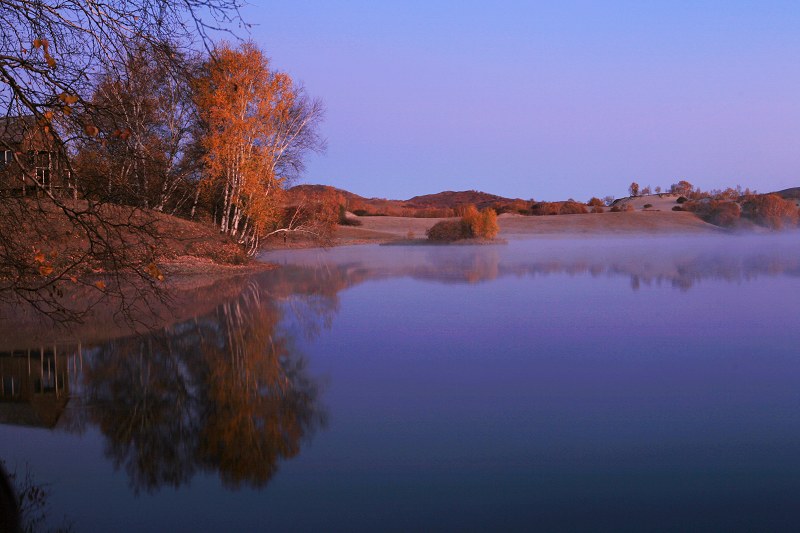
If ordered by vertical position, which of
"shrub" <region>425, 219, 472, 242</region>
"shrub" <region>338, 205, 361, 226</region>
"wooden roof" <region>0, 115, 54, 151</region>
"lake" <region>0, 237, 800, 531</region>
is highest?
"shrub" <region>338, 205, 361, 226</region>

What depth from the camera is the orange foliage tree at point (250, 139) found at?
2131cm

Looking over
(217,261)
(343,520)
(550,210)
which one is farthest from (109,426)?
(550,210)

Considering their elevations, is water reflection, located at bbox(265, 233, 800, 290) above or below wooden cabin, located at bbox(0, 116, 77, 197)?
below

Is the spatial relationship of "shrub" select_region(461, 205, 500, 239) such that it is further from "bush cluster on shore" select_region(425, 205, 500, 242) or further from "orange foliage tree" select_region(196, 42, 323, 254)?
"orange foliage tree" select_region(196, 42, 323, 254)

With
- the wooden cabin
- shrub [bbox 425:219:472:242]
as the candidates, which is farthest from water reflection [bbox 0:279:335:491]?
shrub [bbox 425:219:472:242]

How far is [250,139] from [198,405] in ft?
56.3

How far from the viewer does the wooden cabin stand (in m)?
4.24

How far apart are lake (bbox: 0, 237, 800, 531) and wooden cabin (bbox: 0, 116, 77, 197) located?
1776mm

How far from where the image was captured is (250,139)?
22.1 m

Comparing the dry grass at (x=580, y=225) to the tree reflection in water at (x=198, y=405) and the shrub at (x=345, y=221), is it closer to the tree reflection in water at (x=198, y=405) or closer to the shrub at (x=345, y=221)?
the shrub at (x=345, y=221)

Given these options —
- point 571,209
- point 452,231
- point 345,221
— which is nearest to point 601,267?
point 452,231

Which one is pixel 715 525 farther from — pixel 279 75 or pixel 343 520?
pixel 279 75

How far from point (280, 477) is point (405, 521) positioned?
38.1 inches

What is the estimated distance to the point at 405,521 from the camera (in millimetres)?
3756
